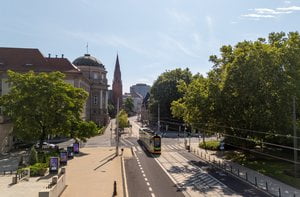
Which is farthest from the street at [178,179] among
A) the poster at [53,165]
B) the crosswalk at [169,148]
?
the crosswalk at [169,148]

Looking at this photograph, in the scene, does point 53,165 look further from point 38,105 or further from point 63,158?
point 38,105

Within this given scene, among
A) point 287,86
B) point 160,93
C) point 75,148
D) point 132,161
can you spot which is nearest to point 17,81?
point 75,148

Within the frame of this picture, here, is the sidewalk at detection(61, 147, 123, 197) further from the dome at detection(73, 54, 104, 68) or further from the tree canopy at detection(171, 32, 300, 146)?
the dome at detection(73, 54, 104, 68)

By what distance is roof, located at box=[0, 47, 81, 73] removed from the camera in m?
79.4

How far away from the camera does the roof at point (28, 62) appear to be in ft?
261

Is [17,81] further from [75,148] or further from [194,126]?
[194,126]

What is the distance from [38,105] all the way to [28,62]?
34.4 metres

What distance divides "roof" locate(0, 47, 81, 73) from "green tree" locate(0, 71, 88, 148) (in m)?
28.6

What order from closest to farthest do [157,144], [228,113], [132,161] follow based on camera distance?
1. [228,113]
2. [132,161]
3. [157,144]

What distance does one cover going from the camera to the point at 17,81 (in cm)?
5122

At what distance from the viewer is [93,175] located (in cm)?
3684

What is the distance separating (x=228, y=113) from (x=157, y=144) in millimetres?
14506

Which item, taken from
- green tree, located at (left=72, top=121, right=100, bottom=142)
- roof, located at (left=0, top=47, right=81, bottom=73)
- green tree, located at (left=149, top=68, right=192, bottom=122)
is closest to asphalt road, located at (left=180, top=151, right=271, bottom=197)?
green tree, located at (left=72, top=121, right=100, bottom=142)

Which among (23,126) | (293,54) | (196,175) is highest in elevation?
(293,54)
